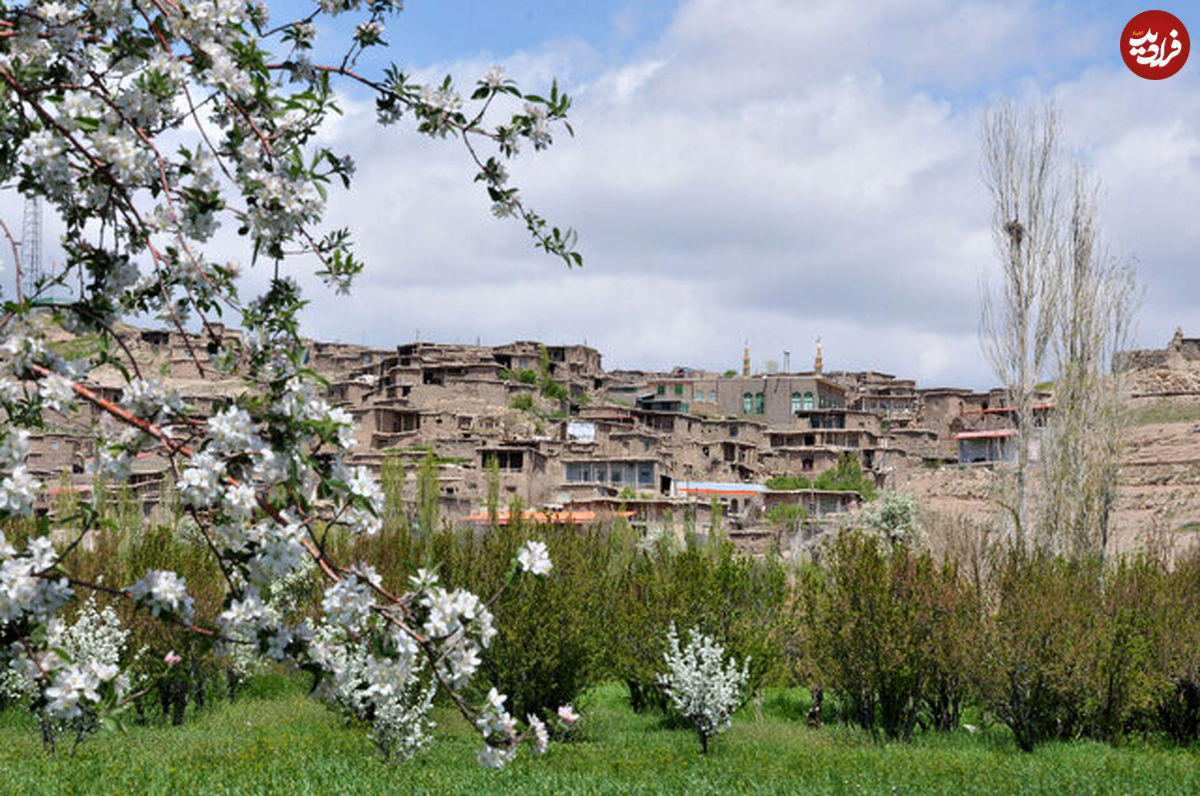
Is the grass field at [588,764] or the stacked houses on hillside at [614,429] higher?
the stacked houses on hillside at [614,429]

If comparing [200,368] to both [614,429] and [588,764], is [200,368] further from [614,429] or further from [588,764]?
[614,429]

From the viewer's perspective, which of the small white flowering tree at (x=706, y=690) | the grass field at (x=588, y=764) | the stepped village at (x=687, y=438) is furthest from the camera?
the stepped village at (x=687, y=438)

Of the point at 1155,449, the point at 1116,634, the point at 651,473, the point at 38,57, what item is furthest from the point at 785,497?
the point at 38,57

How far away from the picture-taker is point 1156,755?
14625mm

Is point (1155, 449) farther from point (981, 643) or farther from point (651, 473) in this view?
point (981, 643)

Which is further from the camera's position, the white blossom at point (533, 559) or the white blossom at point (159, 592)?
the white blossom at point (533, 559)

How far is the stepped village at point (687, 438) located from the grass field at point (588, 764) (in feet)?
72.4

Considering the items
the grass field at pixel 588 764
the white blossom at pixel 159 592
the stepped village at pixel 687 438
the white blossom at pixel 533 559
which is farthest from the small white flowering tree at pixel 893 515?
the white blossom at pixel 159 592

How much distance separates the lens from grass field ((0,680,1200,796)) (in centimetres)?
992

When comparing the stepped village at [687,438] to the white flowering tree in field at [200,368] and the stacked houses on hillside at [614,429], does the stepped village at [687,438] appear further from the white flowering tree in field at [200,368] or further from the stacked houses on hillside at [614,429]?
the white flowering tree in field at [200,368]

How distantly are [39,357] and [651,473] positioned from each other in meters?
53.2

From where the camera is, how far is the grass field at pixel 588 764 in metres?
9.92

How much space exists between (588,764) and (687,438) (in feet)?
168

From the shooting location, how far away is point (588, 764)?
500 inches
